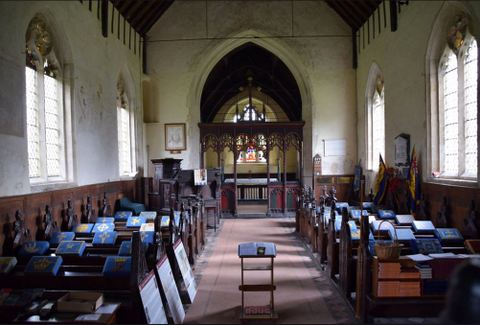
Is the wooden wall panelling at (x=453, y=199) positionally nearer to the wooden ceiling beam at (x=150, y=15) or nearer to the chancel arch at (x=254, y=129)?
the chancel arch at (x=254, y=129)

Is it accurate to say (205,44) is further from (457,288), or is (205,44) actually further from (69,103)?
(457,288)

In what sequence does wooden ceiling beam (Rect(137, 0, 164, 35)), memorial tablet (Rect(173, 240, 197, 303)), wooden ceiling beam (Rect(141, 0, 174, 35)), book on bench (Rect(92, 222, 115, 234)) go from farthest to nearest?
wooden ceiling beam (Rect(141, 0, 174, 35)) → wooden ceiling beam (Rect(137, 0, 164, 35)) → book on bench (Rect(92, 222, 115, 234)) → memorial tablet (Rect(173, 240, 197, 303))

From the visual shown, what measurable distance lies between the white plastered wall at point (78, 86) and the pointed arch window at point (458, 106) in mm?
6414

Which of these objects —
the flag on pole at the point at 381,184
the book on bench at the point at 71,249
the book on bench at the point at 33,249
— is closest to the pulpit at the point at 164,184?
the book on bench at the point at 33,249

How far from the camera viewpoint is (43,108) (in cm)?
646

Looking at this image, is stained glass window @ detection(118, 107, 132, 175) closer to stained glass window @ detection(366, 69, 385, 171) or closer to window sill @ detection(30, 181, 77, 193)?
window sill @ detection(30, 181, 77, 193)

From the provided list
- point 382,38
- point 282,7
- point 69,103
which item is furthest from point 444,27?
point 69,103

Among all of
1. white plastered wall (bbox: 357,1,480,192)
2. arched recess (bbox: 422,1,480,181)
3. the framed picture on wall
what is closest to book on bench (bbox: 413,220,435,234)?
Answer: arched recess (bbox: 422,1,480,181)

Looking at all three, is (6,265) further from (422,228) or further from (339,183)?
(339,183)

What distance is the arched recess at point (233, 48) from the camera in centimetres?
1177

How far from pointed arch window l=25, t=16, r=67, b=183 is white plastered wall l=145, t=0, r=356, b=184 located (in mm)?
4666

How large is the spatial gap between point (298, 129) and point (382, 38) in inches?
141

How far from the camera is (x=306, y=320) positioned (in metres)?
3.86

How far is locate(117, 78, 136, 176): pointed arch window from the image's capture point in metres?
10.1
